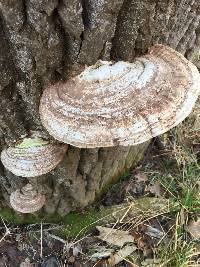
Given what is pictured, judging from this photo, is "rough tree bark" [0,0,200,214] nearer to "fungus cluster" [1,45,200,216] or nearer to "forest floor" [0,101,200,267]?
"fungus cluster" [1,45,200,216]

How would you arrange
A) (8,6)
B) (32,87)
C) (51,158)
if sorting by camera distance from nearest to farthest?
(8,6) → (32,87) → (51,158)

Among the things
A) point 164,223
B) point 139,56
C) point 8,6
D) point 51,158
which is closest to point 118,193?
point 164,223

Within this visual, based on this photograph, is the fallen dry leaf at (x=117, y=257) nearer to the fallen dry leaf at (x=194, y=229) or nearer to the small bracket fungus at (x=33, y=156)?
the fallen dry leaf at (x=194, y=229)

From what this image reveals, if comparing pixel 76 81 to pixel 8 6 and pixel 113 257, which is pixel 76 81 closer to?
pixel 8 6

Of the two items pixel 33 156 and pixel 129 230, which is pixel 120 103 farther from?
pixel 129 230

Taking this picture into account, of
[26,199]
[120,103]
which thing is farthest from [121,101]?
[26,199]

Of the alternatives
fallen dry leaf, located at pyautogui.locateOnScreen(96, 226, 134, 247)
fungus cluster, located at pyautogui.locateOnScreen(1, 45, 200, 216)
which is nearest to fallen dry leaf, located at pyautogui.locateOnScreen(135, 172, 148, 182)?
fallen dry leaf, located at pyautogui.locateOnScreen(96, 226, 134, 247)
